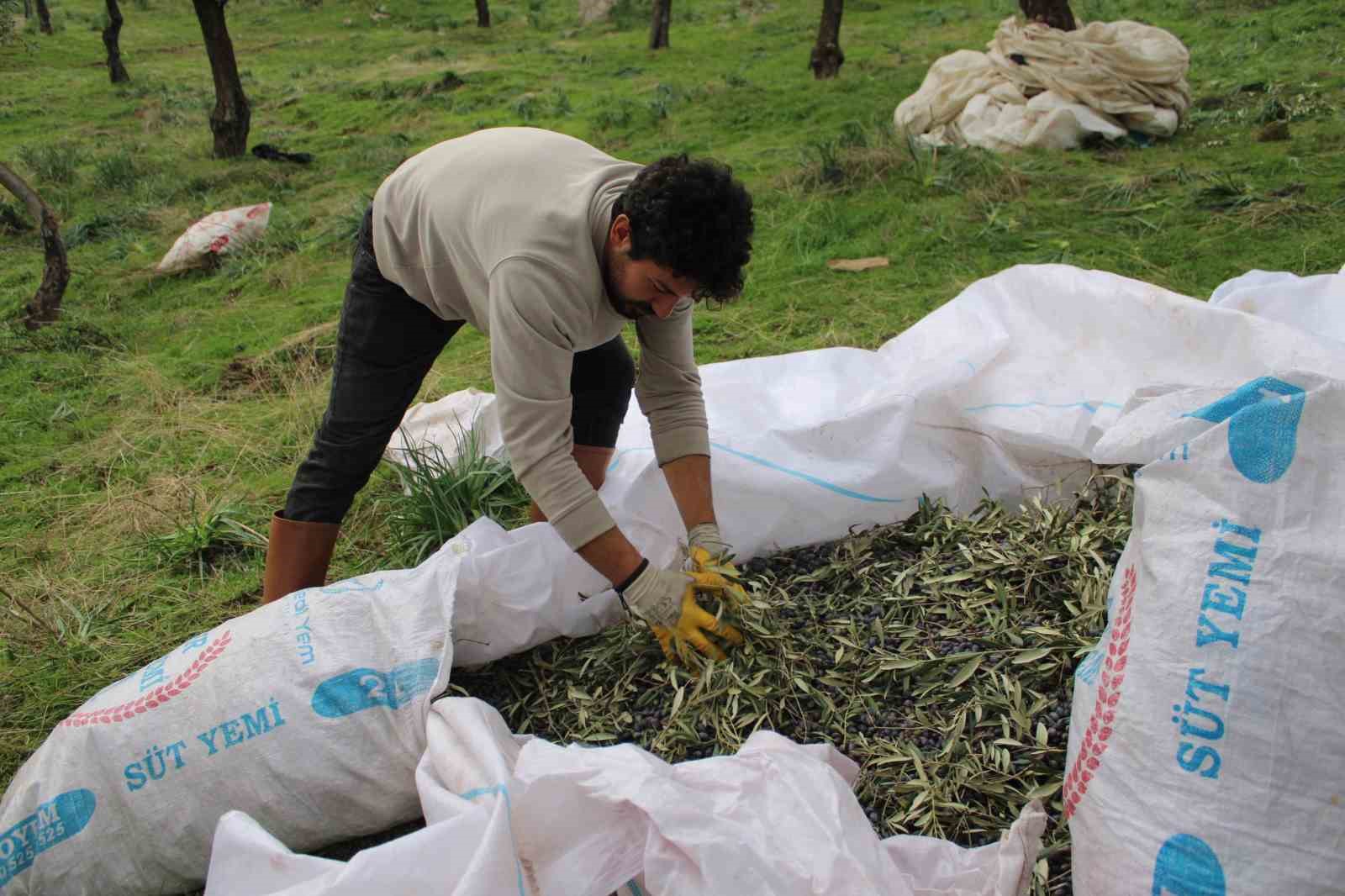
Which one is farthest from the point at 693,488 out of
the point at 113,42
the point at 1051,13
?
the point at 113,42

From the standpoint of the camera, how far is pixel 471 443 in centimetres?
292

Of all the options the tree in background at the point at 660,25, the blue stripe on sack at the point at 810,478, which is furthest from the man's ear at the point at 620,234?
the tree in background at the point at 660,25

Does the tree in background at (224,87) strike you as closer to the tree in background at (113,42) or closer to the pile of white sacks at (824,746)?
the tree in background at (113,42)

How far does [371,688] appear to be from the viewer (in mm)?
1781

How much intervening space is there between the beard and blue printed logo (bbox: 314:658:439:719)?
73 cm

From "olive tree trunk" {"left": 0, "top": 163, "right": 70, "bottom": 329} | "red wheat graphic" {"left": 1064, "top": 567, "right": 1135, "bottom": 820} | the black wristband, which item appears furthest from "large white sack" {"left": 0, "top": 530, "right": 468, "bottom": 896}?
"olive tree trunk" {"left": 0, "top": 163, "right": 70, "bottom": 329}

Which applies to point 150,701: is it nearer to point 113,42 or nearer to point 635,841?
point 635,841

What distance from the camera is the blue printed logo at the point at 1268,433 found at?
1386 mm

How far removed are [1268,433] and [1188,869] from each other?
1.94 ft

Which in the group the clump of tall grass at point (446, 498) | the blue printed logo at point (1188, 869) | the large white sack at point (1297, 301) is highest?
the large white sack at point (1297, 301)

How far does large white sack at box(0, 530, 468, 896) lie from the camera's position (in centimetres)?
171

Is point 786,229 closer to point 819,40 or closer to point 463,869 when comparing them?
point 463,869

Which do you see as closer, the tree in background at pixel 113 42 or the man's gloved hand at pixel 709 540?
the man's gloved hand at pixel 709 540

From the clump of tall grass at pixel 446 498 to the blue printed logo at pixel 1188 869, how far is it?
1799mm
